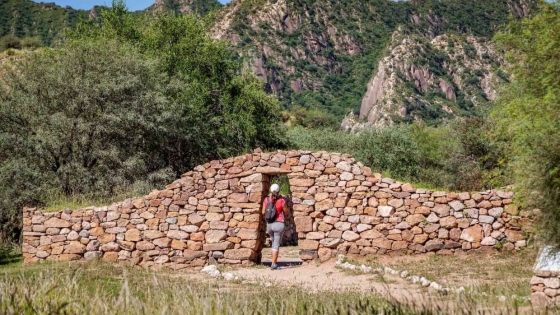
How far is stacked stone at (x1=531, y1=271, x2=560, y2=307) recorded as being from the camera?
7477 mm

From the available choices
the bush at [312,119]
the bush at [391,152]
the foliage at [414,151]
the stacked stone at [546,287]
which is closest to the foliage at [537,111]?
the stacked stone at [546,287]

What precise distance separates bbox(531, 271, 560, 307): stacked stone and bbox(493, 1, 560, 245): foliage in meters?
0.68

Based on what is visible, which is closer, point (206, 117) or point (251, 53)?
Answer: point (206, 117)

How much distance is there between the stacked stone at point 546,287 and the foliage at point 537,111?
68 centimetres

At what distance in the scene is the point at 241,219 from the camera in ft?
44.5

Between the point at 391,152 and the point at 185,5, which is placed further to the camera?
the point at 185,5

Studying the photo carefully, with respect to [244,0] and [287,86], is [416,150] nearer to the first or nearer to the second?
[287,86]

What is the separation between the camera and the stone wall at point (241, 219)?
1327 centimetres

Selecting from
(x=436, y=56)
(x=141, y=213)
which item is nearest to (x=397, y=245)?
(x=141, y=213)

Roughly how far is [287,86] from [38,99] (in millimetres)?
59386

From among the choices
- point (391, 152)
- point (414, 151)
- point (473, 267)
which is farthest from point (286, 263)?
point (414, 151)

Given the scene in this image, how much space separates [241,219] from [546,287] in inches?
297

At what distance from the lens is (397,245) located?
13203 millimetres

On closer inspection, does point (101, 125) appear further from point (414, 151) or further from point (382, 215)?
point (414, 151)
